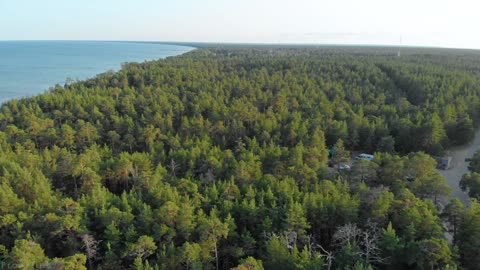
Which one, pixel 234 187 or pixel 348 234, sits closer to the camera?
pixel 348 234

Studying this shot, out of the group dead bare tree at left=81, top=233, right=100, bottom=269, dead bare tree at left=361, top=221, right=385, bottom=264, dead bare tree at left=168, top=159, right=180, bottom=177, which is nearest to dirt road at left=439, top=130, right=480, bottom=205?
dead bare tree at left=361, top=221, right=385, bottom=264

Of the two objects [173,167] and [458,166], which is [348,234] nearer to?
[173,167]

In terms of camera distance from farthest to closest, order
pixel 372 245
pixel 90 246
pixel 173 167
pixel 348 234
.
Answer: pixel 173 167 < pixel 90 246 < pixel 348 234 < pixel 372 245

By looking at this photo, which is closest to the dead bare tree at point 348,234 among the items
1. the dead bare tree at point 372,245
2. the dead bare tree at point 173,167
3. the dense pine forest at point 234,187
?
the dense pine forest at point 234,187

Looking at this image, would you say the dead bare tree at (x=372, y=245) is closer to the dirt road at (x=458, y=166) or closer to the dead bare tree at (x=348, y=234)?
the dead bare tree at (x=348, y=234)

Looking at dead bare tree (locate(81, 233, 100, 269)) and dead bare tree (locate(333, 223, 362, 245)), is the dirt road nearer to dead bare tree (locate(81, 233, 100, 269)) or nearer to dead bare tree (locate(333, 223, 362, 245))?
dead bare tree (locate(333, 223, 362, 245))

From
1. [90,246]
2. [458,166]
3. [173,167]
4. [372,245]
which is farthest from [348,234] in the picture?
[458,166]

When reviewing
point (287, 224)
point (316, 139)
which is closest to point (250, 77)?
point (316, 139)
